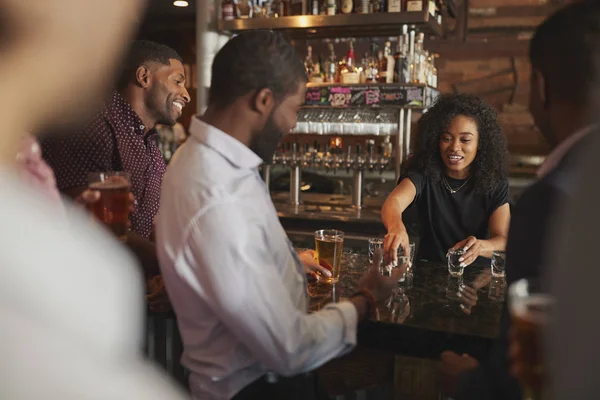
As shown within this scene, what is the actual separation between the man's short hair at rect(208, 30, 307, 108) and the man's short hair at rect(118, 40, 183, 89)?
1.25 m

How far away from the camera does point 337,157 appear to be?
4543 mm

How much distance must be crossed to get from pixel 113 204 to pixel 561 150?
114 cm

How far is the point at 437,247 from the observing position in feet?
8.91

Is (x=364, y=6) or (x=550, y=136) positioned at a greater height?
(x=364, y=6)

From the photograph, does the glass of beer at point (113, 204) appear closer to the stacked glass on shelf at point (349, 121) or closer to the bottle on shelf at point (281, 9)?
the stacked glass on shelf at point (349, 121)

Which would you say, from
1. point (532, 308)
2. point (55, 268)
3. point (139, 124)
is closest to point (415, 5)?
point (139, 124)

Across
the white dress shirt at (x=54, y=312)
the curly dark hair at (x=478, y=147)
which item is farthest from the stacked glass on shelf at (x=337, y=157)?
the white dress shirt at (x=54, y=312)

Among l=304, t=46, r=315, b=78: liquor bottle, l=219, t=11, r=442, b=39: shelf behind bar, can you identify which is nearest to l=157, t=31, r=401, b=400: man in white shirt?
l=219, t=11, r=442, b=39: shelf behind bar

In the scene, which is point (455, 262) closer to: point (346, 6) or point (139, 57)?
point (139, 57)

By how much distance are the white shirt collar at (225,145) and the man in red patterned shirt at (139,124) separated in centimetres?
109

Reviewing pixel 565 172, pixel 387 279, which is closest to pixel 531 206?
pixel 565 172

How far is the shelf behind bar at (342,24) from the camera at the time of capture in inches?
160

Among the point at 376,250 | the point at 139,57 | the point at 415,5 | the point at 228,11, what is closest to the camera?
the point at 376,250

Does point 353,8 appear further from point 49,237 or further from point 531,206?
point 49,237
